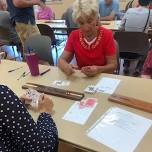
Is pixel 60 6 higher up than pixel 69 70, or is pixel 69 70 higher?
pixel 69 70

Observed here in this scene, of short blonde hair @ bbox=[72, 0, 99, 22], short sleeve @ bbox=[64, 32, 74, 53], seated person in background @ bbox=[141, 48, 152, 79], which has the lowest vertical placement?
seated person in background @ bbox=[141, 48, 152, 79]

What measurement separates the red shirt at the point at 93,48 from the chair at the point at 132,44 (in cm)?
107

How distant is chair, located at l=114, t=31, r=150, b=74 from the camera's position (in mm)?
3066

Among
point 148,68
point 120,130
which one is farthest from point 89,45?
point 120,130

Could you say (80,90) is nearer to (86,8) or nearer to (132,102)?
(132,102)

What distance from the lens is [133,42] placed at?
3.16 metres

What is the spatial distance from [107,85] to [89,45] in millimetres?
555

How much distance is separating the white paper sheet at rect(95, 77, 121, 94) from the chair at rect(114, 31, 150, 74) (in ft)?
4.87

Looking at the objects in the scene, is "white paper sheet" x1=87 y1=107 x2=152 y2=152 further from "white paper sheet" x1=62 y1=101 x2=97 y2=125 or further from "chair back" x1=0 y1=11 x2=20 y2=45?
"chair back" x1=0 y1=11 x2=20 y2=45

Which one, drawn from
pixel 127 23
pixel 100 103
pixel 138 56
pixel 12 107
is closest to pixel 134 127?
pixel 100 103

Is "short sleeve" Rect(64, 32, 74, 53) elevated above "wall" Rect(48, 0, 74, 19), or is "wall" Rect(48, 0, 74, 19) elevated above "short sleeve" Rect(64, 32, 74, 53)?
"short sleeve" Rect(64, 32, 74, 53)

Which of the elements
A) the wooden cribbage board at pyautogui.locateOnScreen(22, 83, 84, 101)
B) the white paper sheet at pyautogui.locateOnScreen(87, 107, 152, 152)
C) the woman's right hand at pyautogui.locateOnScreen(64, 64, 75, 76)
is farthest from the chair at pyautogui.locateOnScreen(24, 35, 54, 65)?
the white paper sheet at pyautogui.locateOnScreen(87, 107, 152, 152)

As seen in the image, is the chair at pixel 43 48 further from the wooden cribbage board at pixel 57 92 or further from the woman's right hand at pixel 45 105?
the woman's right hand at pixel 45 105

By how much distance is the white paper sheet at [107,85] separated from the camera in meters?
1.60
